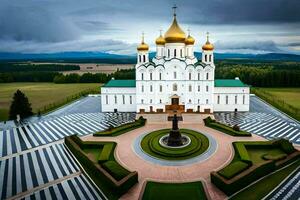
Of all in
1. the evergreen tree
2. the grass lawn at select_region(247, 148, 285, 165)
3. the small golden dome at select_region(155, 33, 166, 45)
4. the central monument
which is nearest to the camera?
the grass lawn at select_region(247, 148, 285, 165)

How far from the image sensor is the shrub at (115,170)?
1966 centimetres

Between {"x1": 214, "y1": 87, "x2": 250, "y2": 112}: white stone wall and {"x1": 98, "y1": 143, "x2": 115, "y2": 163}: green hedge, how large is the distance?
22134 millimetres

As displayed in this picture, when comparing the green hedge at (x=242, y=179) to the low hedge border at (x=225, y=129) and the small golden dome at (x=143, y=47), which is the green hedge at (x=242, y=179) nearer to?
the low hedge border at (x=225, y=129)

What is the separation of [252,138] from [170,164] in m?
11.6

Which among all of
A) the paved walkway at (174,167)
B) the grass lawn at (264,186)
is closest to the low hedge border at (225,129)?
the paved walkway at (174,167)

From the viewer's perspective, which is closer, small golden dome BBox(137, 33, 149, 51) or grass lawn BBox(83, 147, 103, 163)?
grass lawn BBox(83, 147, 103, 163)

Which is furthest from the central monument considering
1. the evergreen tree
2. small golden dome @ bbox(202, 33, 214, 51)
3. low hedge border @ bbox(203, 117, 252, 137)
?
the evergreen tree

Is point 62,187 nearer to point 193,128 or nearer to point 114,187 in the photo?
point 114,187

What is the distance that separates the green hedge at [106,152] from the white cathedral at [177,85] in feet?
51.5

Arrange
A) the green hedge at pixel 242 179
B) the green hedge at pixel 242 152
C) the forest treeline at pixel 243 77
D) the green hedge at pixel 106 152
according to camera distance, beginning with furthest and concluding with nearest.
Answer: the forest treeline at pixel 243 77
the green hedge at pixel 106 152
the green hedge at pixel 242 152
the green hedge at pixel 242 179

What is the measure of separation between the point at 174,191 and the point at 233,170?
5018mm

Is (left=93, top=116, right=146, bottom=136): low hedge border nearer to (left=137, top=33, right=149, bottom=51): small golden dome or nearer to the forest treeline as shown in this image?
(left=137, top=33, right=149, bottom=51): small golden dome

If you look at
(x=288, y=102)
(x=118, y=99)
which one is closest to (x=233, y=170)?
(x=118, y=99)

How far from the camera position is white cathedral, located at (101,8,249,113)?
131ft
